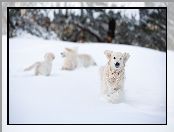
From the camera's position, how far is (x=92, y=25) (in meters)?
4.14

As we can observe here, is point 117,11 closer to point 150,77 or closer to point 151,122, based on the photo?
point 150,77

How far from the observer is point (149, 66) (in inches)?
162

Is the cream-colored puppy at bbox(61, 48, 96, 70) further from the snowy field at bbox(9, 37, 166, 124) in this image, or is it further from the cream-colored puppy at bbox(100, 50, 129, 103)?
the cream-colored puppy at bbox(100, 50, 129, 103)

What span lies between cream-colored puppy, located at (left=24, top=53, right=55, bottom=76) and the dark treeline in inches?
7.5

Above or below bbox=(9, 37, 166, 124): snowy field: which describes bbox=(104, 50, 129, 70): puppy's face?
above

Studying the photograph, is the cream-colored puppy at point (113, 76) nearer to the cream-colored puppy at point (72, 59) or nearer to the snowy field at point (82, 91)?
the snowy field at point (82, 91)

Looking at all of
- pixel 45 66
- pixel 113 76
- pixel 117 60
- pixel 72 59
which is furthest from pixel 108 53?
pixel 45 66

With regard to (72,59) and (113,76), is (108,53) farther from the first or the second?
(72,59)

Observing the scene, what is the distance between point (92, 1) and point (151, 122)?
1273 mm

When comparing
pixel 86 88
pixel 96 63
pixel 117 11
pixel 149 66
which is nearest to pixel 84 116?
pixel 86 88

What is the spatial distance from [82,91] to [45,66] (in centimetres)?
42

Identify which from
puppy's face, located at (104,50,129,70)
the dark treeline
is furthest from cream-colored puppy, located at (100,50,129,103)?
the dark treeline

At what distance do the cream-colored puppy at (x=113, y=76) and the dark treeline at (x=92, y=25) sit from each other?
6.1 inches

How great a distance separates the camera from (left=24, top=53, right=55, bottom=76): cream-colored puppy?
410 cm
